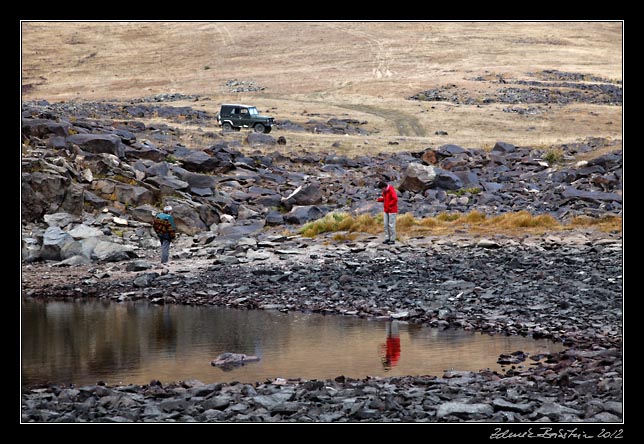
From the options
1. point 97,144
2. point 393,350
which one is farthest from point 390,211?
point 97,144

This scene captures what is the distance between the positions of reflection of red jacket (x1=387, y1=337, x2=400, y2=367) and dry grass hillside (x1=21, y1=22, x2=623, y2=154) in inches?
1092

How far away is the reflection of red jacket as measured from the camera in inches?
494

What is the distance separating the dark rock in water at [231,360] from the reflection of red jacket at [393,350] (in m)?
1.85

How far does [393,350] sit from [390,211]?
27.4ft

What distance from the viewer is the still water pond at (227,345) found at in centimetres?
1202

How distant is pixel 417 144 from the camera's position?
43.3m

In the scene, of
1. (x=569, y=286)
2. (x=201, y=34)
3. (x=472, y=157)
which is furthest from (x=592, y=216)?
(x=201, y=34)

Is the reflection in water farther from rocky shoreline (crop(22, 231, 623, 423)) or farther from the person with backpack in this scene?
the person with backpack

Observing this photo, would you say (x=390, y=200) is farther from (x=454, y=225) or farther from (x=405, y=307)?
(x=405, y=307)

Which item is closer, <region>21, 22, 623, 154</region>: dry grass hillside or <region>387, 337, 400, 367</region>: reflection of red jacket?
<region>387, 337, 400, 367</region>: reflection of red jacket

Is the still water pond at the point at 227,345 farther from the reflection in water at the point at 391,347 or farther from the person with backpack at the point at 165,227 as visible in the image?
the person with backpack at the point at 165,227

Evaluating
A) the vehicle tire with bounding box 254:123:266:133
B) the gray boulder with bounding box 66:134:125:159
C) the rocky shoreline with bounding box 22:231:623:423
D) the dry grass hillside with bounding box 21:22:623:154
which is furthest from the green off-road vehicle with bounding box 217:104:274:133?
the rocky shoreline with bounding box 22:231:623:423

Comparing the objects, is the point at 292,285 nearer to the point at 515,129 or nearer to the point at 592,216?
the point at 592,216

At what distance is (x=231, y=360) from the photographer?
12.4 m
